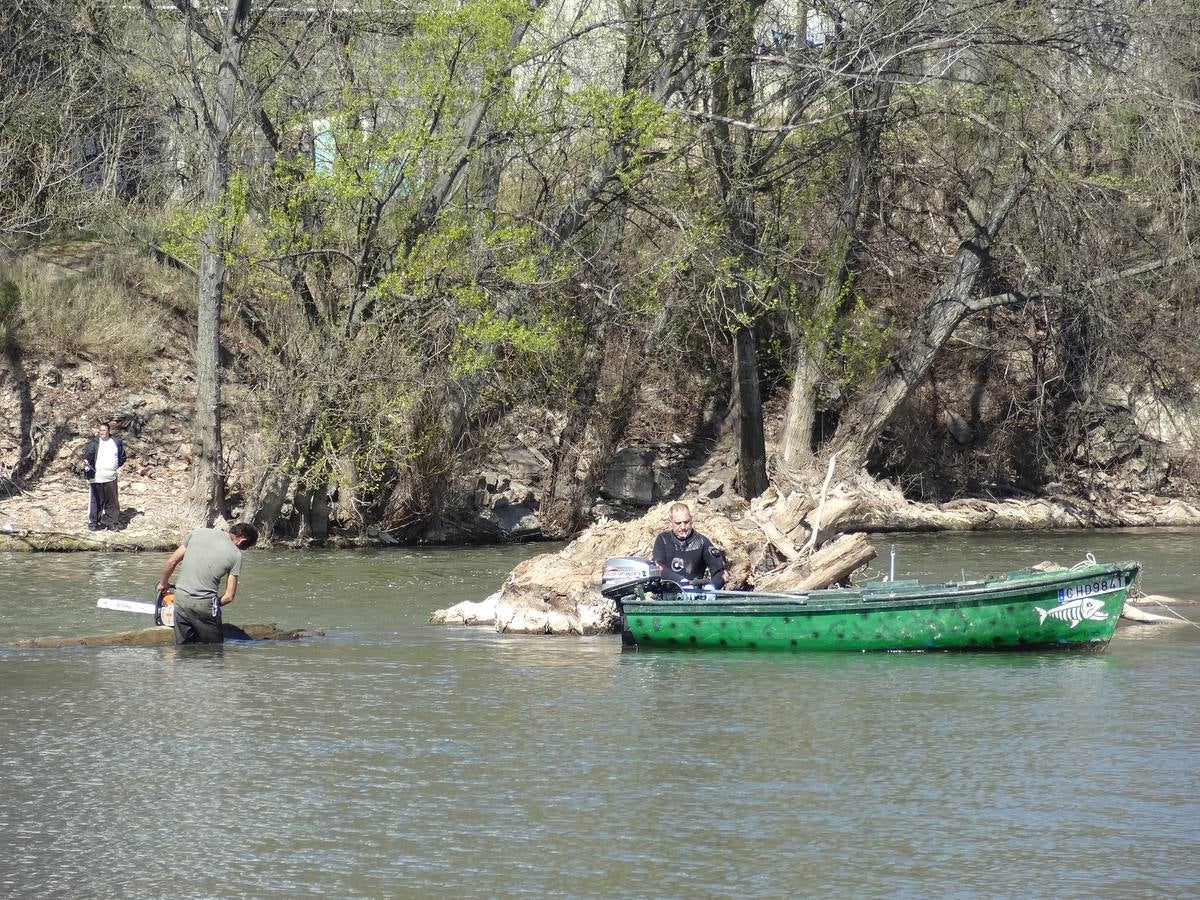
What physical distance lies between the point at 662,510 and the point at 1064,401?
15.6 meters

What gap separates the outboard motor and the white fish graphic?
3.60 m

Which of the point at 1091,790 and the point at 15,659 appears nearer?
the point at 1091,790

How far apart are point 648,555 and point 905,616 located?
Result: 353 cm

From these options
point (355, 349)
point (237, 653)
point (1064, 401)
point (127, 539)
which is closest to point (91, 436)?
point (127, 539)

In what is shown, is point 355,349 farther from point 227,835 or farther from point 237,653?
point 227,835

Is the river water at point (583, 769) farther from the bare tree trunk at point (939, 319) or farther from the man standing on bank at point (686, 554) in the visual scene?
the bare tree trunk at point (939, 319)

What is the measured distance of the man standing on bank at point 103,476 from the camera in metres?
25.0

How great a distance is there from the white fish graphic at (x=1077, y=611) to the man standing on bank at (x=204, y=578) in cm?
720

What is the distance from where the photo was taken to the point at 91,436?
28.0m

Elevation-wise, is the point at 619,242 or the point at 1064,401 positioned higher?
the point at 619,242

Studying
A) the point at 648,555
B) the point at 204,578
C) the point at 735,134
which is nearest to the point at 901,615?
the point at 648,555

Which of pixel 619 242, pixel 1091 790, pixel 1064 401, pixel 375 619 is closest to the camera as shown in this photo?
pixel 1091 790

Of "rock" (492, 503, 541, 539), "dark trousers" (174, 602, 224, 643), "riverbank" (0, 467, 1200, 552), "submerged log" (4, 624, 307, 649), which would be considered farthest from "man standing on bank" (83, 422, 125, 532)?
"dark trousers" (174, 602, 224, 643)

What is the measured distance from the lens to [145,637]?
15797mm
